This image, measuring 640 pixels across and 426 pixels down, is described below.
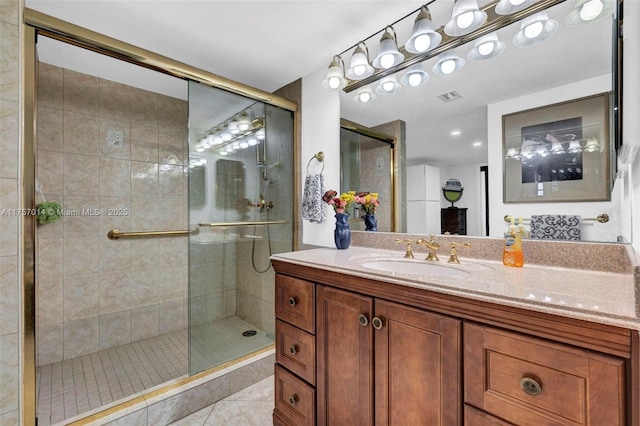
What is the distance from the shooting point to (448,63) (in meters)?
1.38

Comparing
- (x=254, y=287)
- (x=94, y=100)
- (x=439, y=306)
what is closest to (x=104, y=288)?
(x=254, y=287)

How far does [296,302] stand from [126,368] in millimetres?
1599

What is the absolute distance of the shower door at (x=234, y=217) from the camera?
5.92 ft

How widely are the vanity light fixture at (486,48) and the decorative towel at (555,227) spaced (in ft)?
2.44

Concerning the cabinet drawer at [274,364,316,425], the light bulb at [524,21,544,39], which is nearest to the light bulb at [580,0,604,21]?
the light bulb at [524,21,544,39]

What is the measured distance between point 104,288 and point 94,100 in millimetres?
1467

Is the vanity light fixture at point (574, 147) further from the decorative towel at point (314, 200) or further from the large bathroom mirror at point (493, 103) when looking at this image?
the decorative towel at point (314, 200)

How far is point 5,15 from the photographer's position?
114cm

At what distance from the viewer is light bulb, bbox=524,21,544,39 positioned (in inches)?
43.4

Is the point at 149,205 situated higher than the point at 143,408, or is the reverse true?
the point at 149,205

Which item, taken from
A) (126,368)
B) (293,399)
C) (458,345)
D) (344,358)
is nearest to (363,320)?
(344,358)

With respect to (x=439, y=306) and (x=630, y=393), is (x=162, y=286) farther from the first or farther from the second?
(x=630, y=393)

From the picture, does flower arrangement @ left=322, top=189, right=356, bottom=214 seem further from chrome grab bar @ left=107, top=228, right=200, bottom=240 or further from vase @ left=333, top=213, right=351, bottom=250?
chrome grab bar @ left=107, top=228, right=200, bottom=240

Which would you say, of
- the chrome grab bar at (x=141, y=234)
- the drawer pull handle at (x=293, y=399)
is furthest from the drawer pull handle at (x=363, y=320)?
the chrome grab bar at (x=141, y=234)
